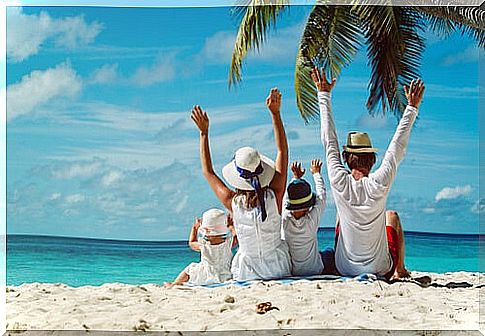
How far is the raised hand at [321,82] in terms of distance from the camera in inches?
271

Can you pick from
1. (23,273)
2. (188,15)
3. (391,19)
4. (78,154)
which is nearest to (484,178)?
(391,19)

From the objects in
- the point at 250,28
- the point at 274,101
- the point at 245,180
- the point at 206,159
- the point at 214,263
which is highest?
the point at 250,28

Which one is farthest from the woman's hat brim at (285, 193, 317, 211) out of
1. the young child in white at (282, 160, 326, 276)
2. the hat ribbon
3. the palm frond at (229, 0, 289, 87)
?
the palm frond at (229, 0, 289, 87)

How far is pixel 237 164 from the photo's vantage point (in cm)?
679

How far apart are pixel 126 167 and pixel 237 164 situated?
0.84m

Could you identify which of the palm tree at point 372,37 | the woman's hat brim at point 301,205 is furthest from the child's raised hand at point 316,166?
the palm tree at point 372,37

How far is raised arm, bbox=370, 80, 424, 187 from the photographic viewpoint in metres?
6.72

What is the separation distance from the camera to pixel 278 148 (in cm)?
691

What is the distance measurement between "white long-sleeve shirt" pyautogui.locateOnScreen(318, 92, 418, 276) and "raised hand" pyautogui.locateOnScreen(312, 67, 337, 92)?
11 cm

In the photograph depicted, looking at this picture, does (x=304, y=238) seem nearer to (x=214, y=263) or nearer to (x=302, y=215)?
(x=302, y=215)

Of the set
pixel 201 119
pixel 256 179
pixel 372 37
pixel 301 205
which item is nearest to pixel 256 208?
pixel 256 179

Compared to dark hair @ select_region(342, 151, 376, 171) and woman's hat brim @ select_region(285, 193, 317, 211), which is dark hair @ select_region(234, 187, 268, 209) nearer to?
woman's hat brim @ select_region(285, 193, 317, 211)

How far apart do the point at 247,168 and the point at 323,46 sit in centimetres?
128

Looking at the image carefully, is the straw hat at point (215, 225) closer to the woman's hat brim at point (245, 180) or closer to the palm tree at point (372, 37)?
the woman's hat brim at point (245, 180)
